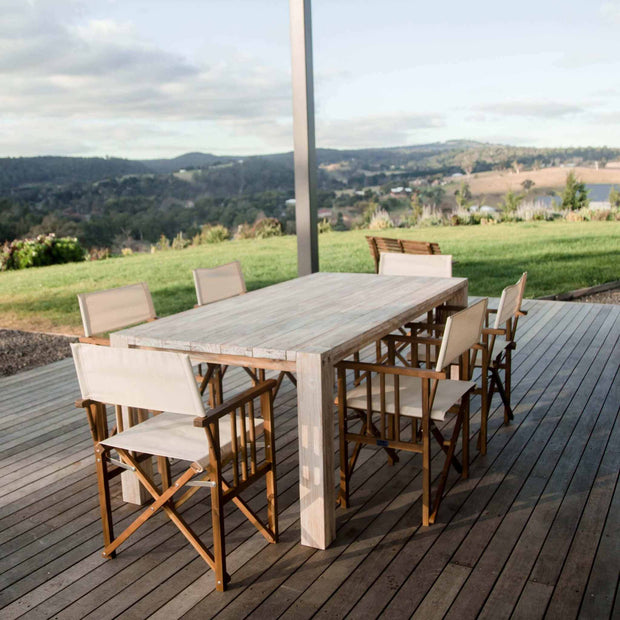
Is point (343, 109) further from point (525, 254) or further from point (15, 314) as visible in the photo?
point (15, 314)

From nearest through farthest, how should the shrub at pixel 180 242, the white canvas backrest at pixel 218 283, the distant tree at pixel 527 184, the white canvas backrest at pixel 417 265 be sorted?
the white canvas backrest at pixel 218 283 → the white canvas backrest at pixel 417 265 → the distant tree at pixel 527 184 → the shrub at pixel 180 242

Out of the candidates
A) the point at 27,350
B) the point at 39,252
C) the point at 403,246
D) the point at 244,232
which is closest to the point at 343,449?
the point at 403,246

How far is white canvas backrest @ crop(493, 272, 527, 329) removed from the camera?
10.1 ft

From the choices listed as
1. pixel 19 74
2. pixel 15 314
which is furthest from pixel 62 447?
pixel 19 74

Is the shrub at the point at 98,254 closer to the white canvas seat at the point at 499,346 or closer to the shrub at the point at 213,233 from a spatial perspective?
the shrub at the point at 213,233

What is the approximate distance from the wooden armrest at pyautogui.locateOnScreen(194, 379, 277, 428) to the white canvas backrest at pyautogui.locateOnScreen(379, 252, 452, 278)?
206 centimetres

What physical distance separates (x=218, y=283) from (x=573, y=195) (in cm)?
725

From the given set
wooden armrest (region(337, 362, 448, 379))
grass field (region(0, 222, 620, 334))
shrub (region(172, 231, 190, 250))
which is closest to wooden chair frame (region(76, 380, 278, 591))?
wooden armrest (region(337, 362, 448, 379))

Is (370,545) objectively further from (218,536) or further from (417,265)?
(417,265)

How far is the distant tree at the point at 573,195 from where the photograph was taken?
31.5 ft

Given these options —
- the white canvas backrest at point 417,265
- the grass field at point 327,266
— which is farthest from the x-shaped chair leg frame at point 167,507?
the grass field at point 327,266

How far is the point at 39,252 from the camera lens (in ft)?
29.3

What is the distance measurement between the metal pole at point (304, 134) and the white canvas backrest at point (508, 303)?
7.34 feet

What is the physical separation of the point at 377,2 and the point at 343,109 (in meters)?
1.83
